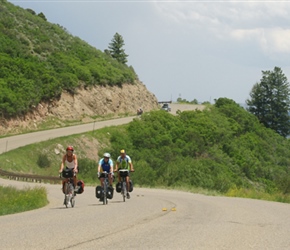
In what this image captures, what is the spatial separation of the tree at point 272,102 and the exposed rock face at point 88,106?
2761 centimetres

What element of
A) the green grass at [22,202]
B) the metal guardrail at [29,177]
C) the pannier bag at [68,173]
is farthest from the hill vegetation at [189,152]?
the pannier bag at [68,173]

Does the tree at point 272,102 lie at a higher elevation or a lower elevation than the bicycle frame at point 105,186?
higher

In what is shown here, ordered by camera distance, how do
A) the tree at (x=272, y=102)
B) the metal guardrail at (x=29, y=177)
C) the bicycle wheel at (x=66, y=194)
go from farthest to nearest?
the tree at (x=272, y=102)
the metal guardrail at (x=29, y=177)
the bicycle wheel at (x=66, y=194)

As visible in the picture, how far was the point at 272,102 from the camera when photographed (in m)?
108

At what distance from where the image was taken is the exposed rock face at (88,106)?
58.0 m

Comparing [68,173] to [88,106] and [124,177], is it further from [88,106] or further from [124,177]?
[88,106]

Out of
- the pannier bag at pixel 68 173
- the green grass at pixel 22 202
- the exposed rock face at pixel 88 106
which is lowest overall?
the green grass at pixel 22 202

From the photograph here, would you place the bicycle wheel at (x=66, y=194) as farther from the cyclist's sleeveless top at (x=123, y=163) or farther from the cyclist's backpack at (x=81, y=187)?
the cyclist's sleeveless top at (x=123, y=163)

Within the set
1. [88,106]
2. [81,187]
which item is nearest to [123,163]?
[81,187]

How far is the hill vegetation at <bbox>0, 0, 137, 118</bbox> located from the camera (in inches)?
2339

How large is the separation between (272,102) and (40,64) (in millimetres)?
52226

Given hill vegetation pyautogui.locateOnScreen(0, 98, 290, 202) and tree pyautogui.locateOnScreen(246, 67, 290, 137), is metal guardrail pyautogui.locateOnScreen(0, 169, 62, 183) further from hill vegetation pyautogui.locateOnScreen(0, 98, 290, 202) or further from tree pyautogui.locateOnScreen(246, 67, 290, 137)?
tree pyautogui.locateOnScreen(246, 67, 290, 137)

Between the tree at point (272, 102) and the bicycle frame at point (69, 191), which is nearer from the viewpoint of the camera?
the bicycle frame at point (69, 191)

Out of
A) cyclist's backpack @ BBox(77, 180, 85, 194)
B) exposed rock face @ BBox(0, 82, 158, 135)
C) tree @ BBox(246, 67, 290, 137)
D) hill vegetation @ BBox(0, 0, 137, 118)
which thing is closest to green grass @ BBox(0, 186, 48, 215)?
cyclist's backpack @ BBox(77, 180, 85, 194)
